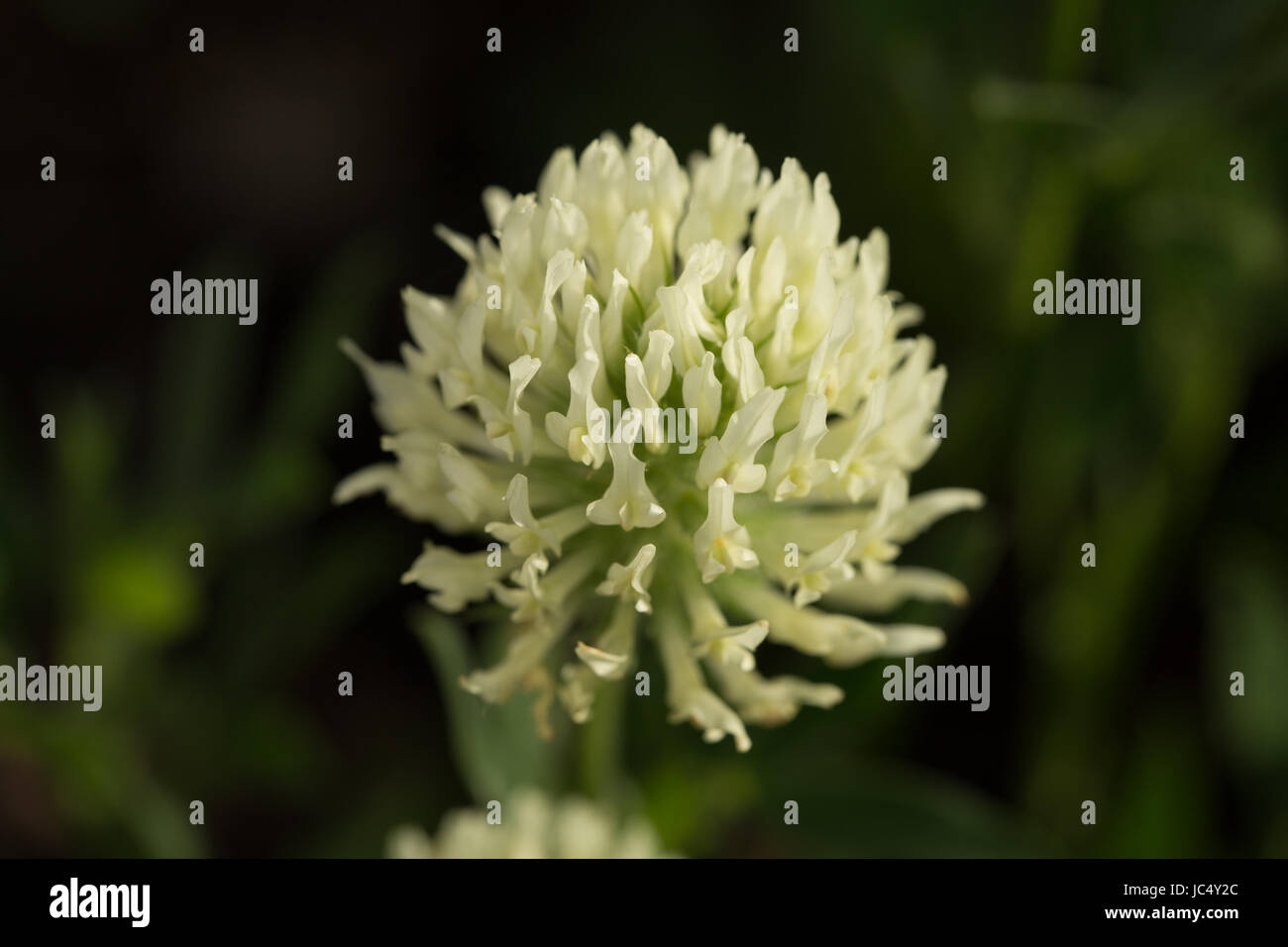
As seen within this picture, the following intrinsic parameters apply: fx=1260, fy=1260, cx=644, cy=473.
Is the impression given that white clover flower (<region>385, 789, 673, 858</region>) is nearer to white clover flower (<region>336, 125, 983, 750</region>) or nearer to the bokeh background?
the bokeh background

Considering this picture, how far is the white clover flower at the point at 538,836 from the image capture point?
2311 millimetres

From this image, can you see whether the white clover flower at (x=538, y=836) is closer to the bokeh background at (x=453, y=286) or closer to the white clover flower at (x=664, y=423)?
the bokeh background at (x=453, y=286)

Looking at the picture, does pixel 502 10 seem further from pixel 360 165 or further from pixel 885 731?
pixel 885 731

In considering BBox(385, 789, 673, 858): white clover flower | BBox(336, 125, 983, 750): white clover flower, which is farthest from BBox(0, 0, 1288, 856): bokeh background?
BBox(336, 125, 983, 750): white clover flower

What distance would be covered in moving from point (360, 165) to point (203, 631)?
1389mm

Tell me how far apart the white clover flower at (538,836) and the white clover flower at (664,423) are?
0.52 m

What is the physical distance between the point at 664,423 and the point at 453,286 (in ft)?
5.19

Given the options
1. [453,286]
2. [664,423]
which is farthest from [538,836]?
[453,286]

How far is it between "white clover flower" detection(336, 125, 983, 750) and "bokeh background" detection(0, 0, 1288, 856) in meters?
0.49

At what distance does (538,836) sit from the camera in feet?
7.68

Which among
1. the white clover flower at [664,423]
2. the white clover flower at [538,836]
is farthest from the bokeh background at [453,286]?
the white clover flower at [664,423]

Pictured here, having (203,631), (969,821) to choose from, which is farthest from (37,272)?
(969,821)

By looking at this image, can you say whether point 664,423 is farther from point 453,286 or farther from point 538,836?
point 453,286

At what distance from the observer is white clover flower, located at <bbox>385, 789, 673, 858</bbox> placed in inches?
91.0
